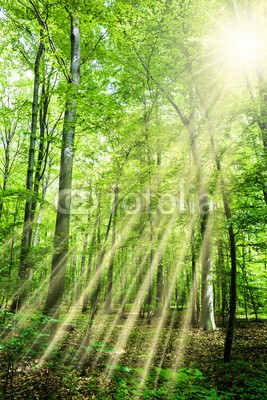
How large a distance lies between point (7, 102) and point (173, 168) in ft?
39.6

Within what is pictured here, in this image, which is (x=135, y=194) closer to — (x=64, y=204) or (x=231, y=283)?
(x=64, y=204)

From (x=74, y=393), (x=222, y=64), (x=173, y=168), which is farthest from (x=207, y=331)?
(x=222, y=64)

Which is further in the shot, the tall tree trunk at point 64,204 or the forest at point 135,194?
the tall tree trunk at point 64,204

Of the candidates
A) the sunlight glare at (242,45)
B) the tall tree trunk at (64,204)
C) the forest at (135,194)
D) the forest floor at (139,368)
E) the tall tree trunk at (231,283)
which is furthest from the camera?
the sunlight glare at (242,45)

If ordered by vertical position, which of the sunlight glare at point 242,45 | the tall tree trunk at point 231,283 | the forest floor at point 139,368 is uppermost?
the sunlight glare at point 242,45

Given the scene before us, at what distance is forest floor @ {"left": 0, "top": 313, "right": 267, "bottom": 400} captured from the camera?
3553 mm

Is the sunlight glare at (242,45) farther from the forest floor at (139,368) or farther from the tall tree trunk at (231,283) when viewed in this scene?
the forest floor at (139,368)

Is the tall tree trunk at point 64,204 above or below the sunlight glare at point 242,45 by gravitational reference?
below

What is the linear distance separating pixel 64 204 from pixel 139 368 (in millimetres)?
4897

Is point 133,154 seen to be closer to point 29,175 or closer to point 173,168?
point 173,168

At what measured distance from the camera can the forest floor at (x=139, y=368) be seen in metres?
3.55

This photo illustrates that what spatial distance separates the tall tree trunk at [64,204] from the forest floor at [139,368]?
1035 mm

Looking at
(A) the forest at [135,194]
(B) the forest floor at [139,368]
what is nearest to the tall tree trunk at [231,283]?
(A) the forest at [135,194]

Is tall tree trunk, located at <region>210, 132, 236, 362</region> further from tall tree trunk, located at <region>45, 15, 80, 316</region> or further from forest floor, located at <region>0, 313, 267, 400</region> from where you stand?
tall tree trunk, located at <region>45, 15, 80, 316</region>
